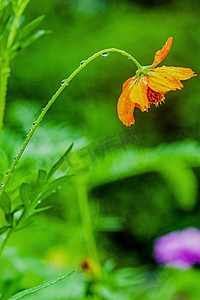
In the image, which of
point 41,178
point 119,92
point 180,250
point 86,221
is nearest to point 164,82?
point 41,178

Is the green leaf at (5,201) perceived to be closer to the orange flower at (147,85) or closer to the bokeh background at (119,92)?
the orange flower at (147,85)

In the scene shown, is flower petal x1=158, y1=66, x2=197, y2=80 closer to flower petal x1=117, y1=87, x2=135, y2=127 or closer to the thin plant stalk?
flower petal x1=117, y1=87, x2=135, y2=127

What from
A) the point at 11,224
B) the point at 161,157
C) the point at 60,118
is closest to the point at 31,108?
the point at 161,157

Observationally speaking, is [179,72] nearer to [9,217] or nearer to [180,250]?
[9,217]

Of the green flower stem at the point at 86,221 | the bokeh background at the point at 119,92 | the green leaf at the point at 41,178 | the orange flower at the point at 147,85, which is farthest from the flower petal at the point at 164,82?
the bokeh background at the point at 119,92

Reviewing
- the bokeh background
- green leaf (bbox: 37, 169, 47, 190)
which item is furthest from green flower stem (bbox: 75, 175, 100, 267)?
green leaf (bbox: 37, 169, 47, 190)

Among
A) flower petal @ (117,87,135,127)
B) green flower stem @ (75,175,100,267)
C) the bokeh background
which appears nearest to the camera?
flower petal @ (117,87,135,127)

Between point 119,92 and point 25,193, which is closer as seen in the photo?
point 25,193
